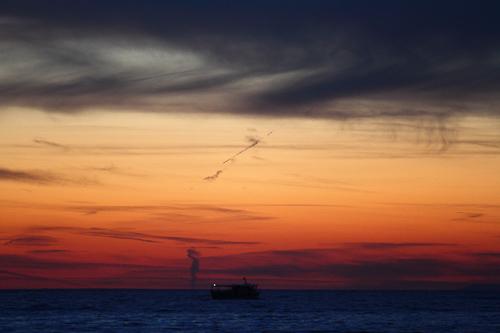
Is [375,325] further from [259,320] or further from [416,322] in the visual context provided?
[259,320]

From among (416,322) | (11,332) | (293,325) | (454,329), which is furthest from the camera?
(416,322)

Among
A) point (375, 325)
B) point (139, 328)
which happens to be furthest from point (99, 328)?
point (375, 325)

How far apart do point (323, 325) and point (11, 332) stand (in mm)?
44206

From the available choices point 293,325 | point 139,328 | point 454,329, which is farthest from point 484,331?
point 139,328

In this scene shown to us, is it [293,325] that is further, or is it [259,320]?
[259,320]

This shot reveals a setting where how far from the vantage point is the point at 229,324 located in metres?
130

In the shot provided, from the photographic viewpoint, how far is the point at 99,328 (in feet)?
395

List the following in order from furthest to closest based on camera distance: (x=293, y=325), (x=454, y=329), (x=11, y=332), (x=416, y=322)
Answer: (x=416, y=322), (x=293, y=325), (x=454, y=329), (x=11, y=332)

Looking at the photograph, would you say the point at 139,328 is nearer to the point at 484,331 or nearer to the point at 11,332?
the point at 11,332

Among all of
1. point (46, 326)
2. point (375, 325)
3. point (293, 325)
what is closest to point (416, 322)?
point (375, 325)

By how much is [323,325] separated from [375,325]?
782 centimetres

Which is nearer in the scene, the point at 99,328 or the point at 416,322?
the point at 99,328

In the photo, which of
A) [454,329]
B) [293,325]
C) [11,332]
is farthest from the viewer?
[293,325]

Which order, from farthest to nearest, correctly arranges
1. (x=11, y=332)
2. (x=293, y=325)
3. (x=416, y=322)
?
(x=416, y=322)
(x=293, y=325)
(x=11, y=332)
